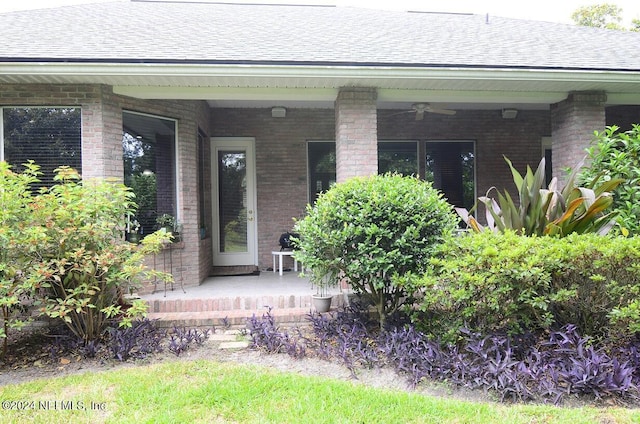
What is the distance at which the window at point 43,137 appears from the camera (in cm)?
506

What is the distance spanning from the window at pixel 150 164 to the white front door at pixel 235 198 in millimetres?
1784

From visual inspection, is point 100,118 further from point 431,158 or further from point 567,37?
point 567,37

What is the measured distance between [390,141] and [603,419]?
21.1 feet

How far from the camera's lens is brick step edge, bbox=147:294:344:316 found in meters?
4.84

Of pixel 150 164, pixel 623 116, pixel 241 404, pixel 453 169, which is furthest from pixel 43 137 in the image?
pixel 623 116

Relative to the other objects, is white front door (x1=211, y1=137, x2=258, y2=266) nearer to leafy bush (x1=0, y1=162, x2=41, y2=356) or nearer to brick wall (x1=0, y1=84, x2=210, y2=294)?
brick wall (x1=0, y1=84, x2=210, y2=294)

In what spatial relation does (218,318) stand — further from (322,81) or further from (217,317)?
(322,81)

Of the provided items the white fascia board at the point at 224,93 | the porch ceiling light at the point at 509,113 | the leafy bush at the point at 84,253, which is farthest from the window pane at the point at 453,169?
the leafy bush at the point at 84,253

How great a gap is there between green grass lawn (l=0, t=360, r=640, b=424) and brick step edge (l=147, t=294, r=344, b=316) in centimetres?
159

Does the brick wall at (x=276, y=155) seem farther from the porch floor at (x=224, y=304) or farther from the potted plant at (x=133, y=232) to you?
the potted plant at (x=133, y=232)

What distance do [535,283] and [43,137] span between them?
19.6ft

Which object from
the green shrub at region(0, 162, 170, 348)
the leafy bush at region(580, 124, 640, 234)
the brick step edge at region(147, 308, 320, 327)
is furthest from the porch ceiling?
the brick step edge at region(147, 308, 320, 327)

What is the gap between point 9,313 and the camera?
3736 mm

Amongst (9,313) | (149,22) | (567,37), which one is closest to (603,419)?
(9,313)
